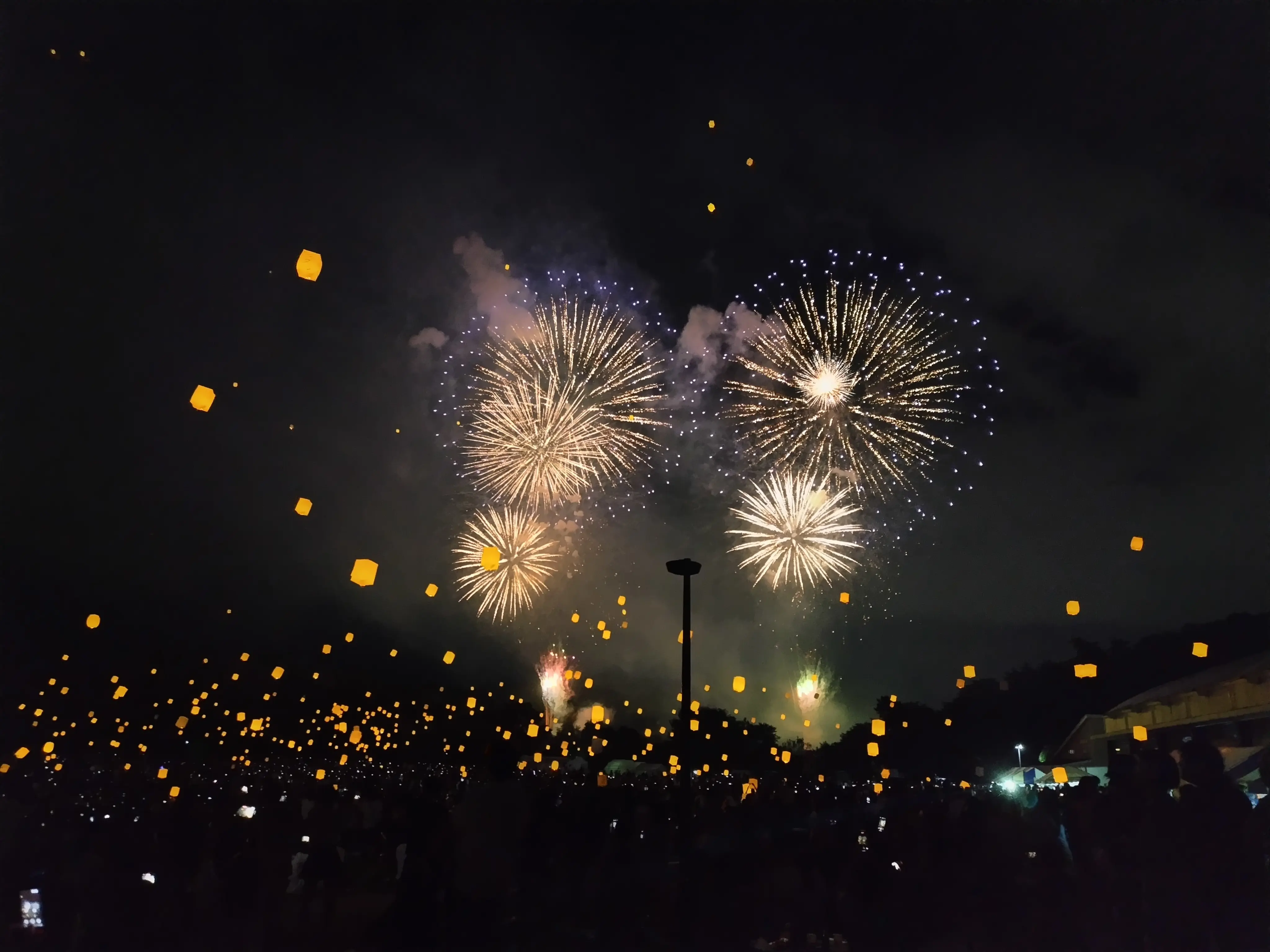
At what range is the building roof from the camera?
18.9 metres

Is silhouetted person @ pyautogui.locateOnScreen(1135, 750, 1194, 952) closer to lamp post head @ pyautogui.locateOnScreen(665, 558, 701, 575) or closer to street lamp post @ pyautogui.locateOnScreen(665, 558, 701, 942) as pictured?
street lamp post @ pyautogui.locateOnScreen(665, 558, 701, 942)

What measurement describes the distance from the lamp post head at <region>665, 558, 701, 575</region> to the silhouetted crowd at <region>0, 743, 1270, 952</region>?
178 inches

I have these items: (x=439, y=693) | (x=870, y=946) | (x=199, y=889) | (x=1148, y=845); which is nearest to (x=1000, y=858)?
(x=870, y=946)

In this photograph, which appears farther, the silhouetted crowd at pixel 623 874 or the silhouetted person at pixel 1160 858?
the silhouetted crowd at pixel 623 874

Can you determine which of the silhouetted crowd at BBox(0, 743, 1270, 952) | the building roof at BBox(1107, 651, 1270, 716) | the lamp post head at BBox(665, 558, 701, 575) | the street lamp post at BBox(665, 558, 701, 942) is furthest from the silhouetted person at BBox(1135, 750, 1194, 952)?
the building roof at BBox(1107, 651, 1270, 716)

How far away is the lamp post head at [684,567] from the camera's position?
1464cm

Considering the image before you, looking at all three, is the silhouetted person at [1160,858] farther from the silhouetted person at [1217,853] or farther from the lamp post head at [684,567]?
the lamp post head at [684,567]

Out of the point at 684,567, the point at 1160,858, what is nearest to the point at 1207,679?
the point at 684,567

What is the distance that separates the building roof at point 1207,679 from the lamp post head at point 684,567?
13718 mm

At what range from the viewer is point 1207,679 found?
21594mm

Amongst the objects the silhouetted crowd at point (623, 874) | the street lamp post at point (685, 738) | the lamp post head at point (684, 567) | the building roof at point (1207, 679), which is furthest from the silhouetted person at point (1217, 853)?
the building roof at point (1207, 679)

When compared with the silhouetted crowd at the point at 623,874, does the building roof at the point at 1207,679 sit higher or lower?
higher

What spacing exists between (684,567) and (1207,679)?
16.2 metres

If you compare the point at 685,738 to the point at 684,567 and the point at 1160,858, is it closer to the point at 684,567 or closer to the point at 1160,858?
the point at 684,567
